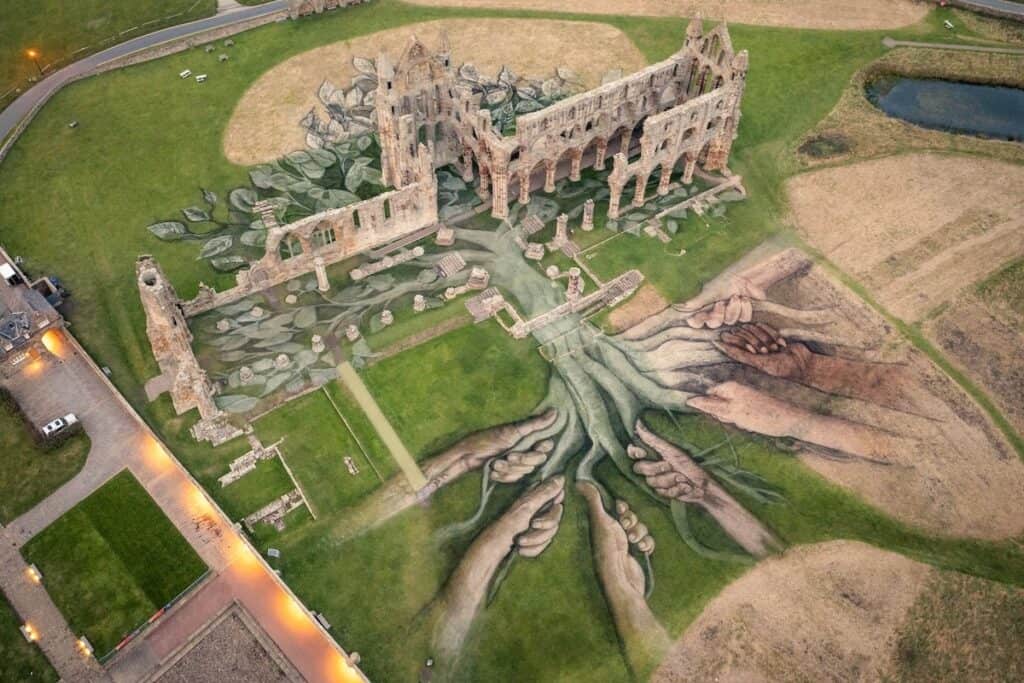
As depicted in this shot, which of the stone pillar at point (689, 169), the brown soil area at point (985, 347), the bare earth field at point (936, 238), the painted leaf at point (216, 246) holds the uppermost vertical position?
the painted leaf at point (216, 246)

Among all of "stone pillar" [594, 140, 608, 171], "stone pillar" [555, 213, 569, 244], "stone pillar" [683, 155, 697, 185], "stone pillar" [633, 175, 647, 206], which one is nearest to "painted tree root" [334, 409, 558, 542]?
"stone pillar" [555, 213, 569, 244]

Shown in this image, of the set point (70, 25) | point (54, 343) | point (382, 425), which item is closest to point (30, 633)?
point (54, 343)

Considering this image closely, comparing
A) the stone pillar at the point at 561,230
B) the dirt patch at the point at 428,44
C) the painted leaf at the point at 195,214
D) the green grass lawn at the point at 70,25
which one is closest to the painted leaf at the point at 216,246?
the painted leaf at the point at 195,214

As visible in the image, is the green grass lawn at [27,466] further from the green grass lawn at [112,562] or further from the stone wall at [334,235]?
the stone wall at [334,235]

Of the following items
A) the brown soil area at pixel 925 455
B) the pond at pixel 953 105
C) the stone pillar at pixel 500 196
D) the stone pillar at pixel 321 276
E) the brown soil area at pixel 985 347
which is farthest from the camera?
the pond at pixel 953 105

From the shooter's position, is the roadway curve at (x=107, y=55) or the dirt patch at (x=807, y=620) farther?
the roadway curve at (x=107, y=55)

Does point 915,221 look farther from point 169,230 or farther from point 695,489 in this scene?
point 169,230

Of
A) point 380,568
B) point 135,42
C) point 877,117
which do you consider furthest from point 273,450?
point 877,117

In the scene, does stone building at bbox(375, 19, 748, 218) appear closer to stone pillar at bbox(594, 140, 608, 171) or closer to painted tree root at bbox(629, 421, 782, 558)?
stone pillar at bbox(594, 140, 608, 171)
